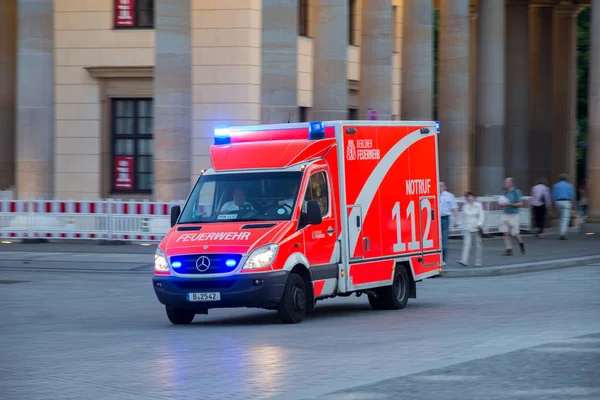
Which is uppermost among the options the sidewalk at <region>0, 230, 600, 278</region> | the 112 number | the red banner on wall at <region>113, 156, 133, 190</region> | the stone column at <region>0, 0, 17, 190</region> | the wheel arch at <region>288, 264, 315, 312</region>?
the stone column at <region>0, 0, 17, 190</region>

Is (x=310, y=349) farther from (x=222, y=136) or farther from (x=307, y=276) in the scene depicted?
(x=222, y=136)

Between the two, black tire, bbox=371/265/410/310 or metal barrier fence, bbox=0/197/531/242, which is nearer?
black tire, bbox=371/265/410/310

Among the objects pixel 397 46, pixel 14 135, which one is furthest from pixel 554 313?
pixel 397 46

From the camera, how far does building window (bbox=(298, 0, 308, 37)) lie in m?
39.8

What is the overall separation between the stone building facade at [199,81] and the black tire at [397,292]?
12.0 metres

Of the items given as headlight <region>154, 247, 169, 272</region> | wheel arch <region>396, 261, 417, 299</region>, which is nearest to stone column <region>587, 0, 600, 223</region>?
wheel arch <region>396, 261, 417, 299</region>

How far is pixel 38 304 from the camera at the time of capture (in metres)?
20.1

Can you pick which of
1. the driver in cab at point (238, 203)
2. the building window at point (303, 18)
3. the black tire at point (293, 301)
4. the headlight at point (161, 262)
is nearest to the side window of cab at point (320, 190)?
the driver in cab at point (238, 203)

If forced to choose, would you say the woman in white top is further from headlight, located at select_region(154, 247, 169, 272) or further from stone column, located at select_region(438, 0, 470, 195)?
stone column, located at select_region(438, 0, 470, 195)

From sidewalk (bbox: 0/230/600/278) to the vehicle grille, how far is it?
33.7 feet

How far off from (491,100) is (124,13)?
14151 mm

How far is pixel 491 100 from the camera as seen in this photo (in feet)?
150

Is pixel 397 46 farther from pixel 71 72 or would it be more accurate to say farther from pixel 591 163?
pixel 71 72

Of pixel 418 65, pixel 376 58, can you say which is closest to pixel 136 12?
pixel 376 58
